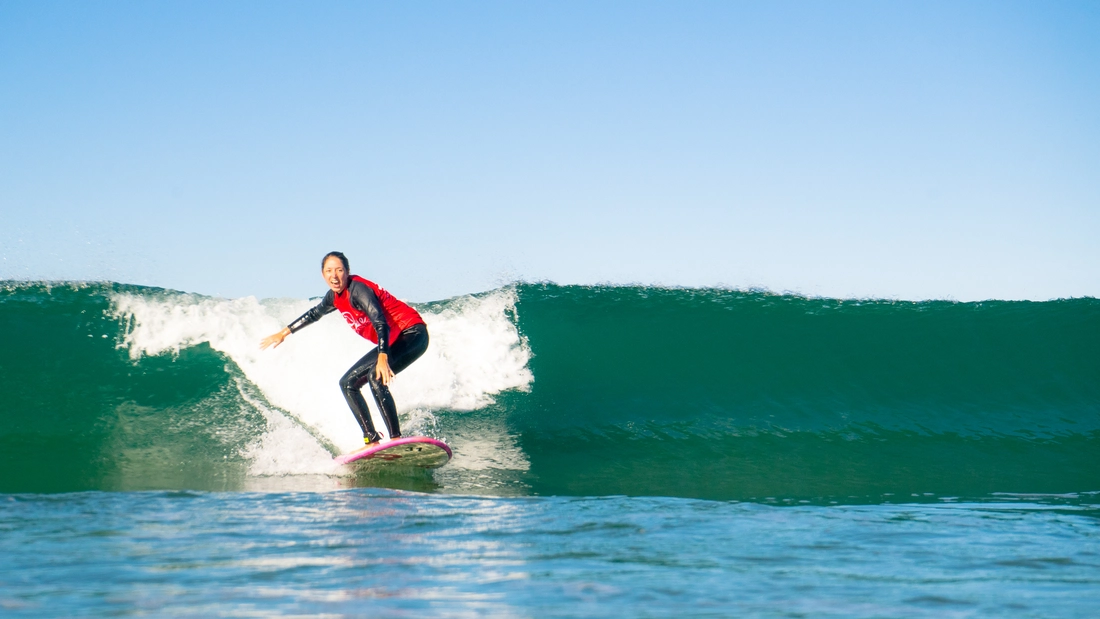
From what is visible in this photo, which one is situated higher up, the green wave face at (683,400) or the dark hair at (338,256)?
the dark hair at (338,256)

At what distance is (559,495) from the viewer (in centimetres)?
635

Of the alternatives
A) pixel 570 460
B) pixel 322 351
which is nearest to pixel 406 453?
pixel 570 460

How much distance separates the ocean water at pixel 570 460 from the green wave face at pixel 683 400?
4 centimetres

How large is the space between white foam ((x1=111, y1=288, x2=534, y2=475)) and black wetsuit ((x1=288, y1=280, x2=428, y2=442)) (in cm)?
169

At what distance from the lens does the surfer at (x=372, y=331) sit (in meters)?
6.36

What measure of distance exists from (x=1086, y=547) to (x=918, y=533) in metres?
0.79

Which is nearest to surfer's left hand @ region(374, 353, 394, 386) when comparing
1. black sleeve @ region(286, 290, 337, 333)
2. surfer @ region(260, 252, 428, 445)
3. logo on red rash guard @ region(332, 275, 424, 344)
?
surfer @ region(260, 252, 428, 445)

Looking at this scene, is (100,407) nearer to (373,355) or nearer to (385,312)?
(373,355)

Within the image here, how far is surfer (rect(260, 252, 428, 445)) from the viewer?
636cm

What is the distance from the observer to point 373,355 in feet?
21.8

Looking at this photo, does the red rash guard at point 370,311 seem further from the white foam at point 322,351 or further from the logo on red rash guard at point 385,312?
the white foam at point 322,351

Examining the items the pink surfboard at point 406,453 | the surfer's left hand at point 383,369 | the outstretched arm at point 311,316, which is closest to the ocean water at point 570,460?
the pink surfboard at point 406,453

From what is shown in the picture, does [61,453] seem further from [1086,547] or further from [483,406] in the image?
[1086,547]

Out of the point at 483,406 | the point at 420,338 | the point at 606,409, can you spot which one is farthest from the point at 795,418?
the point at 420,338
